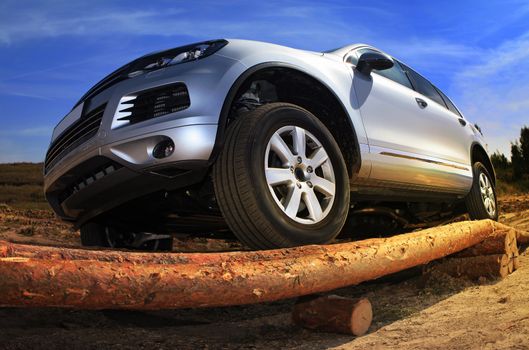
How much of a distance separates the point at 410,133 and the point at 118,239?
8.37ft

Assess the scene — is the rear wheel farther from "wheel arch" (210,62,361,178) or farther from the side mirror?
the side mirror

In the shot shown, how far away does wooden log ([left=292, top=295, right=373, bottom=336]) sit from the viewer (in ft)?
9.18

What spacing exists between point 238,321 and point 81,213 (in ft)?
4.53

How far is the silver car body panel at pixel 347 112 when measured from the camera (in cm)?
262

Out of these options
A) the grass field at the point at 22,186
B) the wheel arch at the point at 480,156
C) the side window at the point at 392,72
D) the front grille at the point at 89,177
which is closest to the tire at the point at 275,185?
the front grille at the point at 89,177

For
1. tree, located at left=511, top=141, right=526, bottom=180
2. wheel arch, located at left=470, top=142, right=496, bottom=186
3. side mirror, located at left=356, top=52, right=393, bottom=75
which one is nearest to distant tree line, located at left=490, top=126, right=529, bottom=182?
tree, located at left=511, top=141, right=526, bottom=180

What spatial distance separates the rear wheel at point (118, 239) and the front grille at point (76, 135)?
0.66 meters

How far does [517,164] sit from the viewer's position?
2031 centimetres

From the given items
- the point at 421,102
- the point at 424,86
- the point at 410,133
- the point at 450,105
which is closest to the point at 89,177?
the point at 410,133

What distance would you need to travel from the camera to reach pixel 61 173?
3.06m

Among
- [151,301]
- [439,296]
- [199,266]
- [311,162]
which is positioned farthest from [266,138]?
[439,296]

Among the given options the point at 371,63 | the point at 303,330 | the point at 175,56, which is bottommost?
the point at 303,330

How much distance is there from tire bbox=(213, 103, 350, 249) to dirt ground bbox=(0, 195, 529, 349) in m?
0.67

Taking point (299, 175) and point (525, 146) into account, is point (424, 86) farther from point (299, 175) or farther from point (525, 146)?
point (525, 146)
